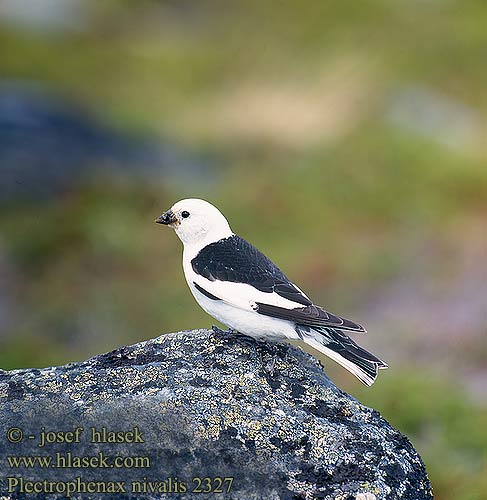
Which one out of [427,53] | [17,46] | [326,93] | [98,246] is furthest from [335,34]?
[98,246]

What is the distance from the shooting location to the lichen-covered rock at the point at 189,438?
4605 mm

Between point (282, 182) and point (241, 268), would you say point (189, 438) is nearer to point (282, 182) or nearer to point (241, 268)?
point (241, 268)

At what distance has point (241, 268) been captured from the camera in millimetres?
6402

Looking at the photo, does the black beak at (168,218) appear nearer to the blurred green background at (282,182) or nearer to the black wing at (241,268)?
the black wing at (241,268)

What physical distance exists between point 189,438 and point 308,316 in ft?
4.53

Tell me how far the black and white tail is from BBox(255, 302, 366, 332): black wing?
14 centimetres

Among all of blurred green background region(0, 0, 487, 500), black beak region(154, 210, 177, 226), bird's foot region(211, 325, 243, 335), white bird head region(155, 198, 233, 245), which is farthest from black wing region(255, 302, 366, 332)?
blurred green background region(0, 0, 487, 500)

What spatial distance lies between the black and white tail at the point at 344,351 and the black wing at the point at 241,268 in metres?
0.21

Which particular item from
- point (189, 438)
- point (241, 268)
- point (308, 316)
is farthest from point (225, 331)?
point (189, 438)

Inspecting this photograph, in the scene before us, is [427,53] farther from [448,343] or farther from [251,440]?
[251,440]

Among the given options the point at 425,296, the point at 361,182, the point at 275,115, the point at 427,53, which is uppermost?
the point at 427,53

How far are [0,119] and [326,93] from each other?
838cm

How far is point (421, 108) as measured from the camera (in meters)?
21.5

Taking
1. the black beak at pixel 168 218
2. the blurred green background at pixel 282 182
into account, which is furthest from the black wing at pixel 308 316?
the blurred green background at pixel 282 182
